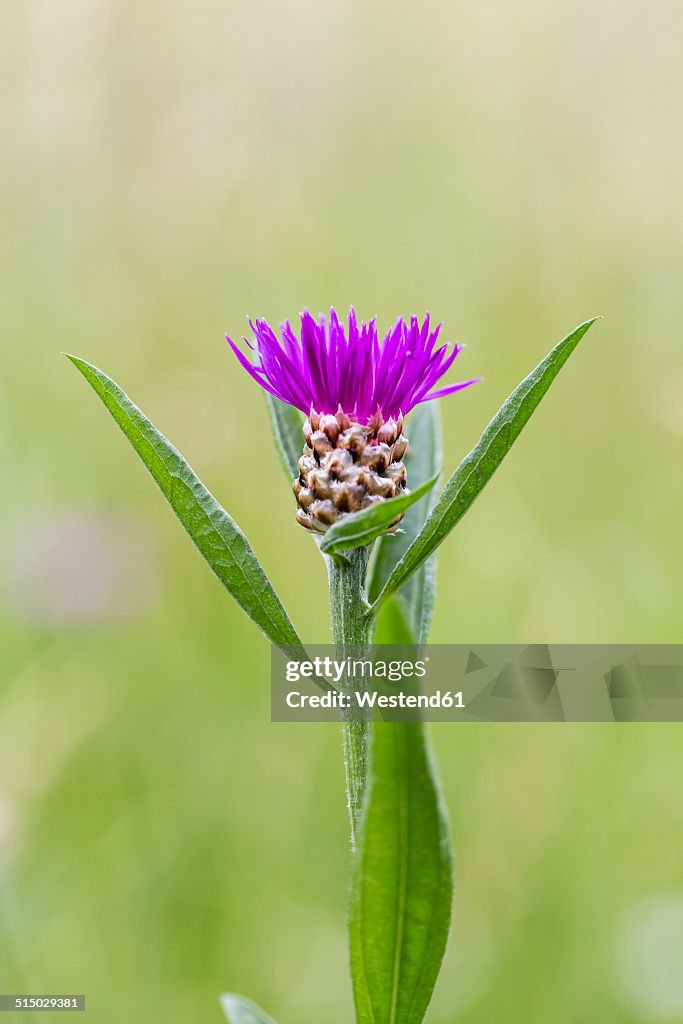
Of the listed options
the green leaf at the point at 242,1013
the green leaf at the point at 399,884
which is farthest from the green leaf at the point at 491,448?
the green leaf at the point at 242,1013

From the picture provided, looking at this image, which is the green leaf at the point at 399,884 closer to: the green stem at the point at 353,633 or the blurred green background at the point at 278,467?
the green stem at the point at 353,633

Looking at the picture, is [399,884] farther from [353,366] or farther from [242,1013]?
[353,366]

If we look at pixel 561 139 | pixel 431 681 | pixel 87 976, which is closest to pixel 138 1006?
pixel 87 976

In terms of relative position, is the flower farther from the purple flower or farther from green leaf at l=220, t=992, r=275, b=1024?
green leaf at l=220, t=992, r=275, b=1024

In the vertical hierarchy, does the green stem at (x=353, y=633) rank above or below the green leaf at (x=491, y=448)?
below

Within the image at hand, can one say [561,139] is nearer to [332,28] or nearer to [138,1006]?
[332,28]

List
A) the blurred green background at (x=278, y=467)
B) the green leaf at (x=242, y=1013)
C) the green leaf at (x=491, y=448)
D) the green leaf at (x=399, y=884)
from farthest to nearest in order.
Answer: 1. the blurred green background at (x=278, y=467)
2. the green leaf at (x=242, y=1013)
3. the green leaf at (x=491, y=448)
4. the green leaf at (x=399, y=884)

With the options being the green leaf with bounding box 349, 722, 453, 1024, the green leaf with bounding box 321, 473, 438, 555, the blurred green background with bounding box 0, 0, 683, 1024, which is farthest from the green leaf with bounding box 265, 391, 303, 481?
the blurred green background with bounding box 0, 0, 683, 1024

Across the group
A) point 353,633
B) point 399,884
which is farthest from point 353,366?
point 399,884
